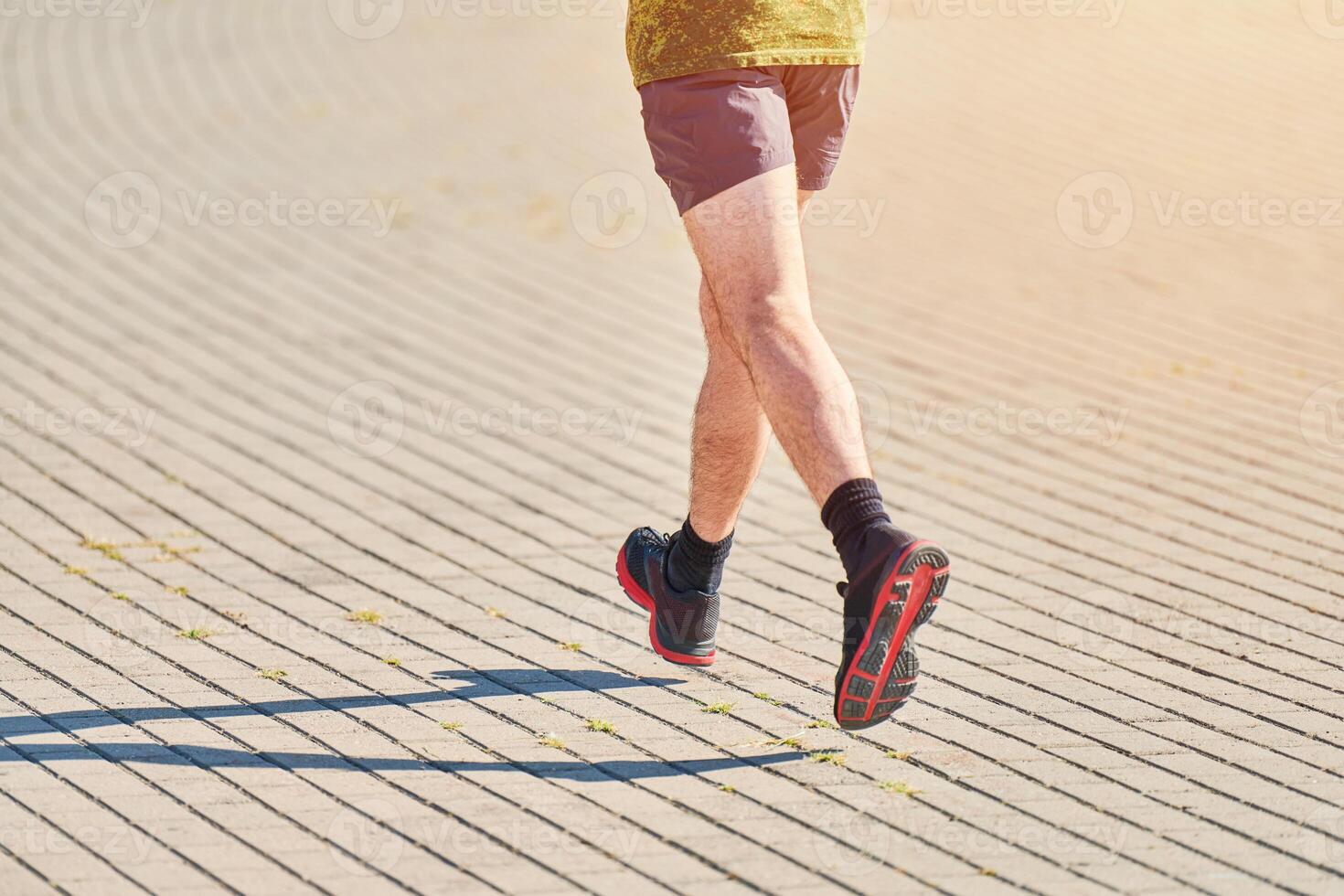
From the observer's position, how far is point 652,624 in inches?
153

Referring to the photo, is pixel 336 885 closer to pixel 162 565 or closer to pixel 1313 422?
pixel 162 565

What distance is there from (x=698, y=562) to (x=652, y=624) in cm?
19

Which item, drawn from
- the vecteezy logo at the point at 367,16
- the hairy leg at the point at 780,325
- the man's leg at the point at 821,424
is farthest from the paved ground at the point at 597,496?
the vecteezy logo at the point at 367,16

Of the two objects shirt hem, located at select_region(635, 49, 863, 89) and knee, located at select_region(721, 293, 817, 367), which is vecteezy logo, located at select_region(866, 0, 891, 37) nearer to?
shirt hem, located at select_region(635, 49, 863, 89)

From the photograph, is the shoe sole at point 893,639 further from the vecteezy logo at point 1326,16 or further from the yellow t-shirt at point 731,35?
the vecteezy logo at point 1326,16

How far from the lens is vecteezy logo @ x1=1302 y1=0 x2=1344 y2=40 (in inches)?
524

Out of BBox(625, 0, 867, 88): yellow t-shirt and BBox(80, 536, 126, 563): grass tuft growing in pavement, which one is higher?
BBox(625, 0, 867, 88): yellow t-shirt

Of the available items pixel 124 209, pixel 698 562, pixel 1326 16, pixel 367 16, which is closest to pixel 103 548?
pixel 698 562

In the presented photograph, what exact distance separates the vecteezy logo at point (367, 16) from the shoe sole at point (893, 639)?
34.0 feet

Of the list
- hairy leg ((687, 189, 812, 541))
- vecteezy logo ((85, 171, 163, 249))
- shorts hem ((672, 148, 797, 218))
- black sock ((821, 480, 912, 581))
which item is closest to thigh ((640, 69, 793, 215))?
A: shorts hem ((672, 148, 797, 218))

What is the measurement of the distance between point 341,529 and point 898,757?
2074 millimetres

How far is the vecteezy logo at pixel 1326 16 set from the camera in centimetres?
1330

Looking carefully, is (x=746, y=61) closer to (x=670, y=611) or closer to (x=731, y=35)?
(x=731, y=35)

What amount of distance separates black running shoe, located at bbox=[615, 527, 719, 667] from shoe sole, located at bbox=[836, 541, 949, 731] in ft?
2.60
